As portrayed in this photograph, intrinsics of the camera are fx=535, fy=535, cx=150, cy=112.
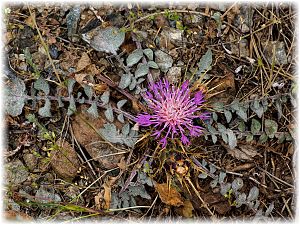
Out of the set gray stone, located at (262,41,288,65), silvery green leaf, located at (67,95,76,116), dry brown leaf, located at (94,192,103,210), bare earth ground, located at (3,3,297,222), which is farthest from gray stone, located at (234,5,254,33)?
dry brown leaf, located at (94,192,103,210)

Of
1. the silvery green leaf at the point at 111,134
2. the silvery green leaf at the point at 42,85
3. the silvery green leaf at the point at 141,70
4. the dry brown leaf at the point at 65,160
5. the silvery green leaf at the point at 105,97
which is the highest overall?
the silvery green leaf at the point at 141,70

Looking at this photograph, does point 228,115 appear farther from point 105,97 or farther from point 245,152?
point 105,97

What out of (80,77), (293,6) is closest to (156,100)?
(80,77)

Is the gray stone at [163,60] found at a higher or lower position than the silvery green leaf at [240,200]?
higher

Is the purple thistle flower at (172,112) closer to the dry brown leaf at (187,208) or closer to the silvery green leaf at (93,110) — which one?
the silvery green leaf at (93,110)

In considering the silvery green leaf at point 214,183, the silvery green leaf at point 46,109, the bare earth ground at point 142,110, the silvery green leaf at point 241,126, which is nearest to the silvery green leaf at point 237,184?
the bare earth ground at point 142,110

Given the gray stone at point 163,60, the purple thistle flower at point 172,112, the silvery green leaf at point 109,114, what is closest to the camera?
the purple thistle flower at point 172,112

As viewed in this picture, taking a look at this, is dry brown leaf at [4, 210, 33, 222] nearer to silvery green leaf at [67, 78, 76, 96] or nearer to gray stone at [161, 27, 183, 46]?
silvery green leaf at [67, 78, 76, 96]

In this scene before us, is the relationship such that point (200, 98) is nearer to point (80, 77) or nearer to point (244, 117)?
point (244, 117)
